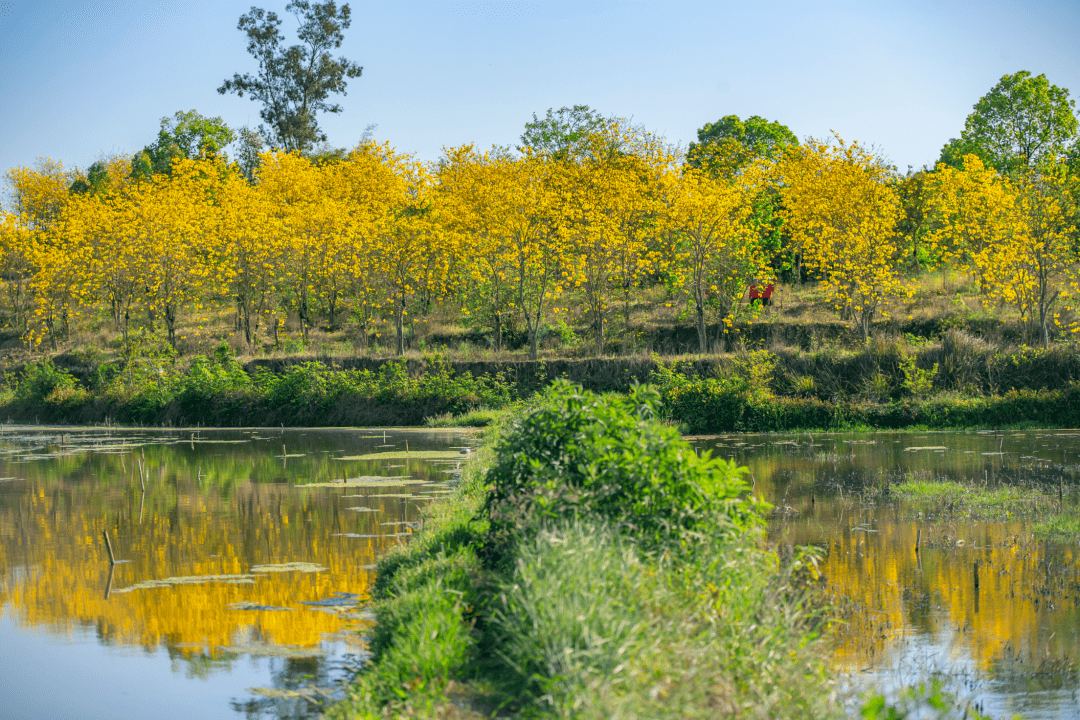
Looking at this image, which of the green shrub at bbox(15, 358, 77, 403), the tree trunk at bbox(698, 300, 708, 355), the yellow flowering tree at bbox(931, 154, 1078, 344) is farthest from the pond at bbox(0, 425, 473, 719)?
the yellow flowering tree at bbox(931, 154, 1078, 344)

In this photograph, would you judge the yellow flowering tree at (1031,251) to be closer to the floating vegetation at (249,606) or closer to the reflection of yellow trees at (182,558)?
the reflection of yellow trees at (182,558)

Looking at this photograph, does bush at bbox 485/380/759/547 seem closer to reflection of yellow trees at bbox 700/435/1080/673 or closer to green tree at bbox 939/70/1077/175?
reflection of yellow trees at bbox 700/435/1080/673

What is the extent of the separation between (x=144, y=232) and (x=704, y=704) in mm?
44715

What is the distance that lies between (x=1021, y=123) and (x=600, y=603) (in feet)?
215

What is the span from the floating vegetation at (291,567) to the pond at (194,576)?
6cm

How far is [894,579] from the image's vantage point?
12.1 metres

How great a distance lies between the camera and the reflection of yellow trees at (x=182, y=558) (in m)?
11.2

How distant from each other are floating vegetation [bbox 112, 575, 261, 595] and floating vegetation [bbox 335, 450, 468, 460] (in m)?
12.9

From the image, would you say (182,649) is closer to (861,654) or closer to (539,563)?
(539,563)

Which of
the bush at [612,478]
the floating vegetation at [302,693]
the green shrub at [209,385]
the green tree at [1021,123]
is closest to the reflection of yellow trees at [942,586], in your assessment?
the bush at [612,478]

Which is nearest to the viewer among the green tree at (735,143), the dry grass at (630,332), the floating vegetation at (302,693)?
the floating vegetation at (302,693)

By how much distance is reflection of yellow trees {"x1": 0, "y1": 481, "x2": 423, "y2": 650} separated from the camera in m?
11.2

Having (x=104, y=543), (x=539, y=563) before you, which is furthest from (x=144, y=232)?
(x=539, y=563)

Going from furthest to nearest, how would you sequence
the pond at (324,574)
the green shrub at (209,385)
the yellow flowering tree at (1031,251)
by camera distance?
the green shrub at (209,385)
the yellow flowering tree at (1031,251)
the pond at (324,574)
